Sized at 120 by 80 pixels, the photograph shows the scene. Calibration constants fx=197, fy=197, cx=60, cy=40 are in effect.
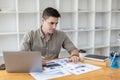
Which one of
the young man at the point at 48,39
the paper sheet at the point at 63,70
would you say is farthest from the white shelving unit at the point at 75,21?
the paper sheet at the point at 63,70

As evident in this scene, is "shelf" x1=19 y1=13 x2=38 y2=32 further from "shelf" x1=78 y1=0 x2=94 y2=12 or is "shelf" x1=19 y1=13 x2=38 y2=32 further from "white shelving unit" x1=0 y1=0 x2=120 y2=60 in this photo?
"shelf" x1=78 y1=0 x2=94 y2=12

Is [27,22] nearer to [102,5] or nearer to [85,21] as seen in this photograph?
[85,21]

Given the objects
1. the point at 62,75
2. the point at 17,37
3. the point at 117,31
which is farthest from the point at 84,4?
the point at 62,75

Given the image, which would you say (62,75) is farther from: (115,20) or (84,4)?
(115,20)

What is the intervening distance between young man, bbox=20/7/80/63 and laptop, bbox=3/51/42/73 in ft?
1.90

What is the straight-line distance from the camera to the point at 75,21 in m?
4.09

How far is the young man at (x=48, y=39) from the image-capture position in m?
2.36

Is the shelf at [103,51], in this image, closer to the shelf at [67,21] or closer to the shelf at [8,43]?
the shelf at [67,21]

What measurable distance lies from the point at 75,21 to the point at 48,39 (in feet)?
5.42

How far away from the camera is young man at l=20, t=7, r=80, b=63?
236cm

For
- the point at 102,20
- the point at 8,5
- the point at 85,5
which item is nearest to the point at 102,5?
the point at 102,20

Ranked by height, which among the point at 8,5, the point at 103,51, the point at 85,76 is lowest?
the point at 103,51

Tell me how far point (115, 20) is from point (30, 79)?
3.62m

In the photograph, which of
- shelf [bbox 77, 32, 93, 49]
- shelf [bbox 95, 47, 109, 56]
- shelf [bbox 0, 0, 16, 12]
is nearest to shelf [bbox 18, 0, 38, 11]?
shelf [bbox 0, 0, 16, 12]
